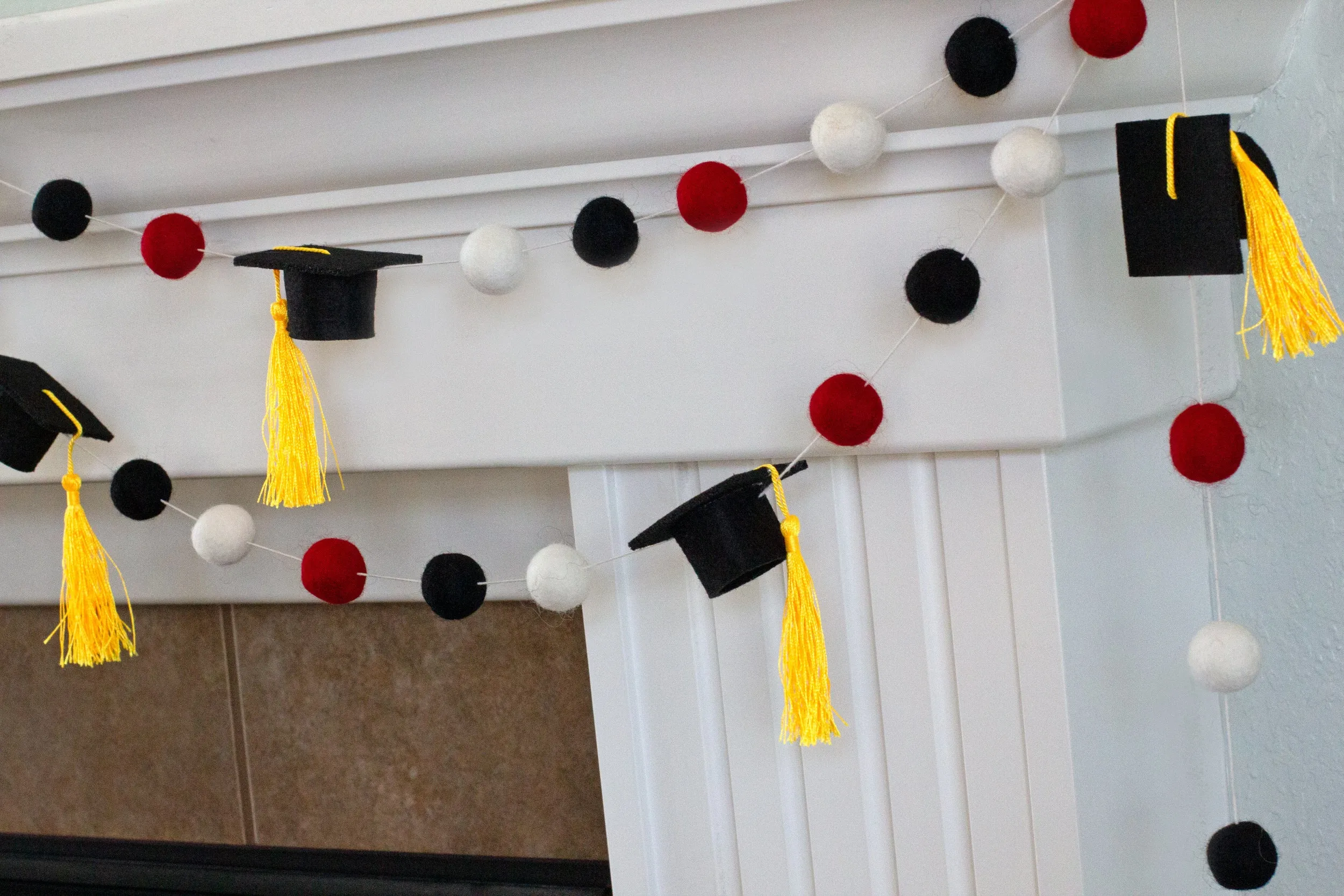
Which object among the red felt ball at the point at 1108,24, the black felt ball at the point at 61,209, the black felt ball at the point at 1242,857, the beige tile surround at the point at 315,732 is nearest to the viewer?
the red felt ball at the point at 1108,24

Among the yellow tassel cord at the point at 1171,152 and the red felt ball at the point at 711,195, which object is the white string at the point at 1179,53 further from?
the red felt ball at the point at 711,195

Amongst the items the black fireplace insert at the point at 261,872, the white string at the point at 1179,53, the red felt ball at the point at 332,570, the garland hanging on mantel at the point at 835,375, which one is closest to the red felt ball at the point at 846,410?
the garland hanging on mantel at the point at 835,375

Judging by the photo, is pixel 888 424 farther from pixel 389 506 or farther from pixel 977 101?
pixel 389 506

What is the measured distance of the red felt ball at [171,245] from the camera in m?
0.72

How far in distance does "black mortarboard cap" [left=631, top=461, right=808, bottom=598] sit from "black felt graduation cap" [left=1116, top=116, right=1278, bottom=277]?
0.20m

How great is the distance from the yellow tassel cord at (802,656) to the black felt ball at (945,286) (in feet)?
0.37

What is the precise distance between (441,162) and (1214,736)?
61cm

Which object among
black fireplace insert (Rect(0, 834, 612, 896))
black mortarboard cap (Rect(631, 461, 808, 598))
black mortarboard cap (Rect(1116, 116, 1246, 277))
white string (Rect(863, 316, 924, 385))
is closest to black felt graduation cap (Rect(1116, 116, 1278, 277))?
black mortarboard cap (Rect(1116, 116, 1246, 277))

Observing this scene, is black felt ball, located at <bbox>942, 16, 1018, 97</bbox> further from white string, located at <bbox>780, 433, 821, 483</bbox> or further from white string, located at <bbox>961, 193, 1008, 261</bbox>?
white string, located at <bbox>780, 433, 821, 483</bbox>

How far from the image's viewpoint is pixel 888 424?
0.63 meters

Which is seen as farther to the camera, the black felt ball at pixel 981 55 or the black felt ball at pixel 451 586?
the black felt ball at pixel 451 586

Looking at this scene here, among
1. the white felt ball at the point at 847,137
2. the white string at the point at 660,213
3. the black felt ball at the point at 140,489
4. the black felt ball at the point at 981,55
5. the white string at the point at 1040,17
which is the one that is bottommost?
the black felt ball at the point at 140,489

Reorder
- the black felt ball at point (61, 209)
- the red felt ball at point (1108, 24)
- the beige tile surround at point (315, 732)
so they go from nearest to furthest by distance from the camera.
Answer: the red felt ball at point (1108, 24), the black felt ball at point (61, 209), the beige tile surround at point (315, 732)

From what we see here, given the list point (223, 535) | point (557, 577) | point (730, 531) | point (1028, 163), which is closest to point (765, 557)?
point (730, 531)
